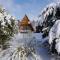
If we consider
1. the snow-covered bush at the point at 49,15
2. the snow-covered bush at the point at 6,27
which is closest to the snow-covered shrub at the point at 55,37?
the snow-covered bush at the point at 49,15

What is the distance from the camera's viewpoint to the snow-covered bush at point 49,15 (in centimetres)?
1470

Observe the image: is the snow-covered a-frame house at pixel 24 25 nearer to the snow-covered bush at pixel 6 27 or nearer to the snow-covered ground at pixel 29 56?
the snow-covered bush at pixel 6 27

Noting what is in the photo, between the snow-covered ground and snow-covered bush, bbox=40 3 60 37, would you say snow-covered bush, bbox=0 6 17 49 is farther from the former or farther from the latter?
snow-covered bush, bbox=40 3 60 37

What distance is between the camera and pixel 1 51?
48.8 feet

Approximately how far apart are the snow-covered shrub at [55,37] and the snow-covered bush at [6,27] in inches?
121

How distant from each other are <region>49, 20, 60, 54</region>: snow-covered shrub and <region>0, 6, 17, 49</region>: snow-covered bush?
309cm

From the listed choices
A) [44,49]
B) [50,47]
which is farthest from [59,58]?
[44,49]

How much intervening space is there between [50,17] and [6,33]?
97.9 inches

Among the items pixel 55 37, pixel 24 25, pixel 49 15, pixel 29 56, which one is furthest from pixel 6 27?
pixel 24 25

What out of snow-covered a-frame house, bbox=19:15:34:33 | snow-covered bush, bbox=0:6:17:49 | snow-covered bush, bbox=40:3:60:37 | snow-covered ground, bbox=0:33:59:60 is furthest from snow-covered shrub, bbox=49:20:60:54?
snow-covered a-frame house, bbox=19:15:34:33

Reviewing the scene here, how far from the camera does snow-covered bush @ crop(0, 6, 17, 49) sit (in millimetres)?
15727

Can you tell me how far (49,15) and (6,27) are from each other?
7.94ft

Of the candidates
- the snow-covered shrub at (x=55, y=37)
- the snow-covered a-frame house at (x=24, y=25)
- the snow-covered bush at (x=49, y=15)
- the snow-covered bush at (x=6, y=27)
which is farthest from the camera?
the snow-covered a-frame house at (x=24, y=25)

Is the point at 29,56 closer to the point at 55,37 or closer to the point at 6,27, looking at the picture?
the point at 55,37
